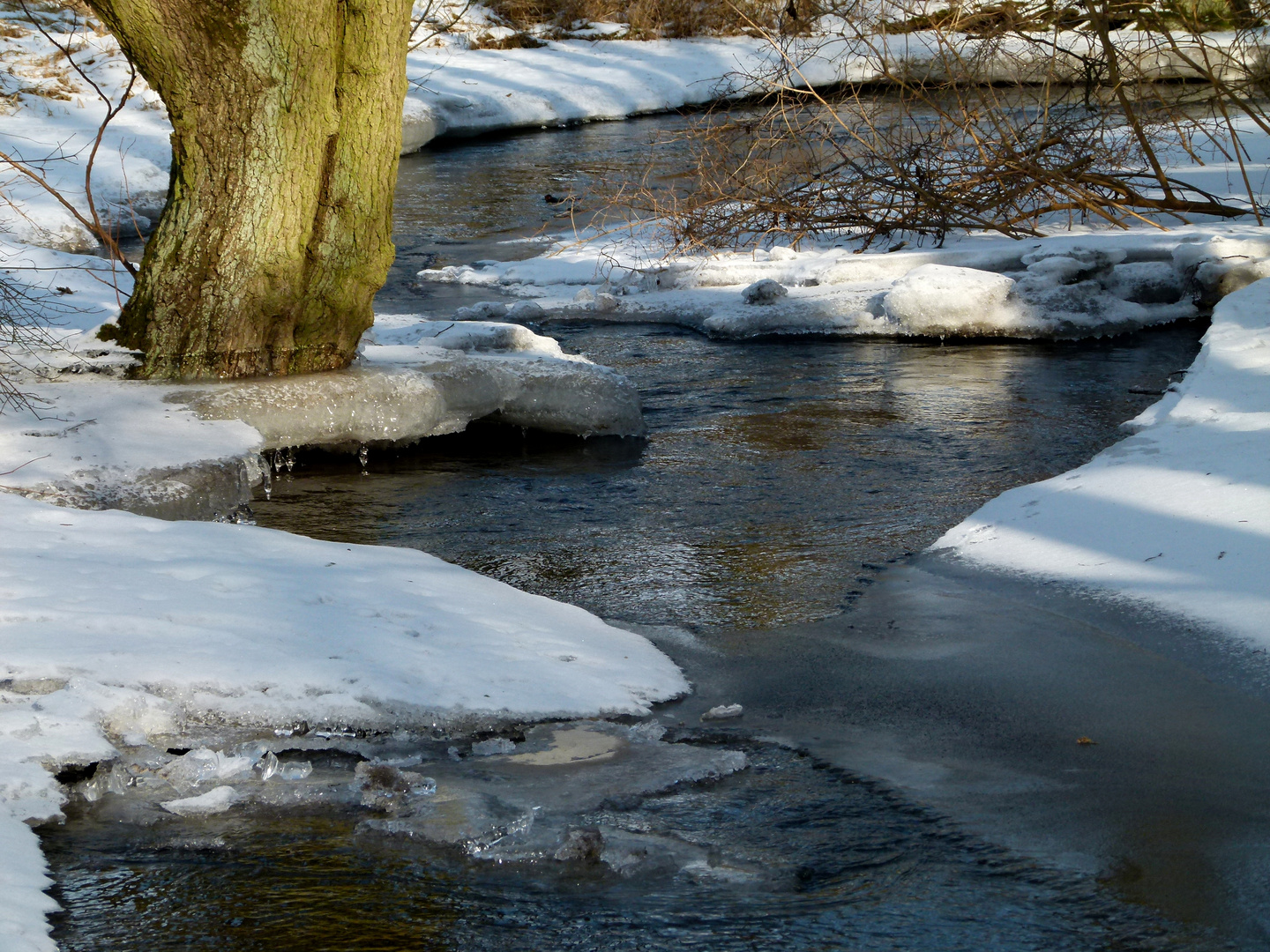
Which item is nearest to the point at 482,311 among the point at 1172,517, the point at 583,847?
the point at 1172,517

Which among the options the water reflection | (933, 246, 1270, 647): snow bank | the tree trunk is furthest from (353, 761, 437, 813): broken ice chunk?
the tree trunk

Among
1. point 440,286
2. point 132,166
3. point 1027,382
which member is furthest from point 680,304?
point 132,166

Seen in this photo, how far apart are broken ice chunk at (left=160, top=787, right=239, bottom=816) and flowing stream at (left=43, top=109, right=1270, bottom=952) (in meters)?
0.07

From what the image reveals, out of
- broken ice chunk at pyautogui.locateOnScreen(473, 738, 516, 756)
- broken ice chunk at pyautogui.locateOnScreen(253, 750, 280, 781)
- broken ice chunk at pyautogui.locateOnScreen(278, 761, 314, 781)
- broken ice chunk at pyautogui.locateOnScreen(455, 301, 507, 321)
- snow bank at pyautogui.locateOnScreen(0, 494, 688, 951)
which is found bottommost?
broken ice chunk at pyautogui.locateOnScreen(278, 761, 314, 781)

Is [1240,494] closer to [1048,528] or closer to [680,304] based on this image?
[1048,528]

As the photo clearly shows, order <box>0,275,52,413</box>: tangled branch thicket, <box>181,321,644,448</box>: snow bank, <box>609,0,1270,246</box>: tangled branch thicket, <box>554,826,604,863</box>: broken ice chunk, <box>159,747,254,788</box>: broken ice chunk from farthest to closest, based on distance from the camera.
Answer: <box>609,0,1270,246</box>: tangled branch thicket → <box>181,321,644,448</box>: snow bank → <box>0,275,52,413</box>: tangled branch thicket → <box>159,747,254,788</box>: broken ice chunk → <box>554,826,604,863</box>: broken ice chunk

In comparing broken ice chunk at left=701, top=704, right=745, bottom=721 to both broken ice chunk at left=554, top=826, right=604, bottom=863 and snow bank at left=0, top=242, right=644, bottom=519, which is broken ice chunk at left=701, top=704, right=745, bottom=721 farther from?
snow bank at left=0, top=242, right=644, bottom=519

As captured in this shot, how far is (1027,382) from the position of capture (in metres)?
8.40

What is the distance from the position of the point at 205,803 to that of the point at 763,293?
7716 millimetres

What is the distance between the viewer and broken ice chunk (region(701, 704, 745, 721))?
3803 mm

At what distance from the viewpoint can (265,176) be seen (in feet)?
21.1

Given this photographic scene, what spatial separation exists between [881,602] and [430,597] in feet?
5.42

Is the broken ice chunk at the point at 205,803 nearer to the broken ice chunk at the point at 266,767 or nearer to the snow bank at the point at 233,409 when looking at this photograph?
the broken ice chunk at the point at 266,767

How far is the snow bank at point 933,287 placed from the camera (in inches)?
383
